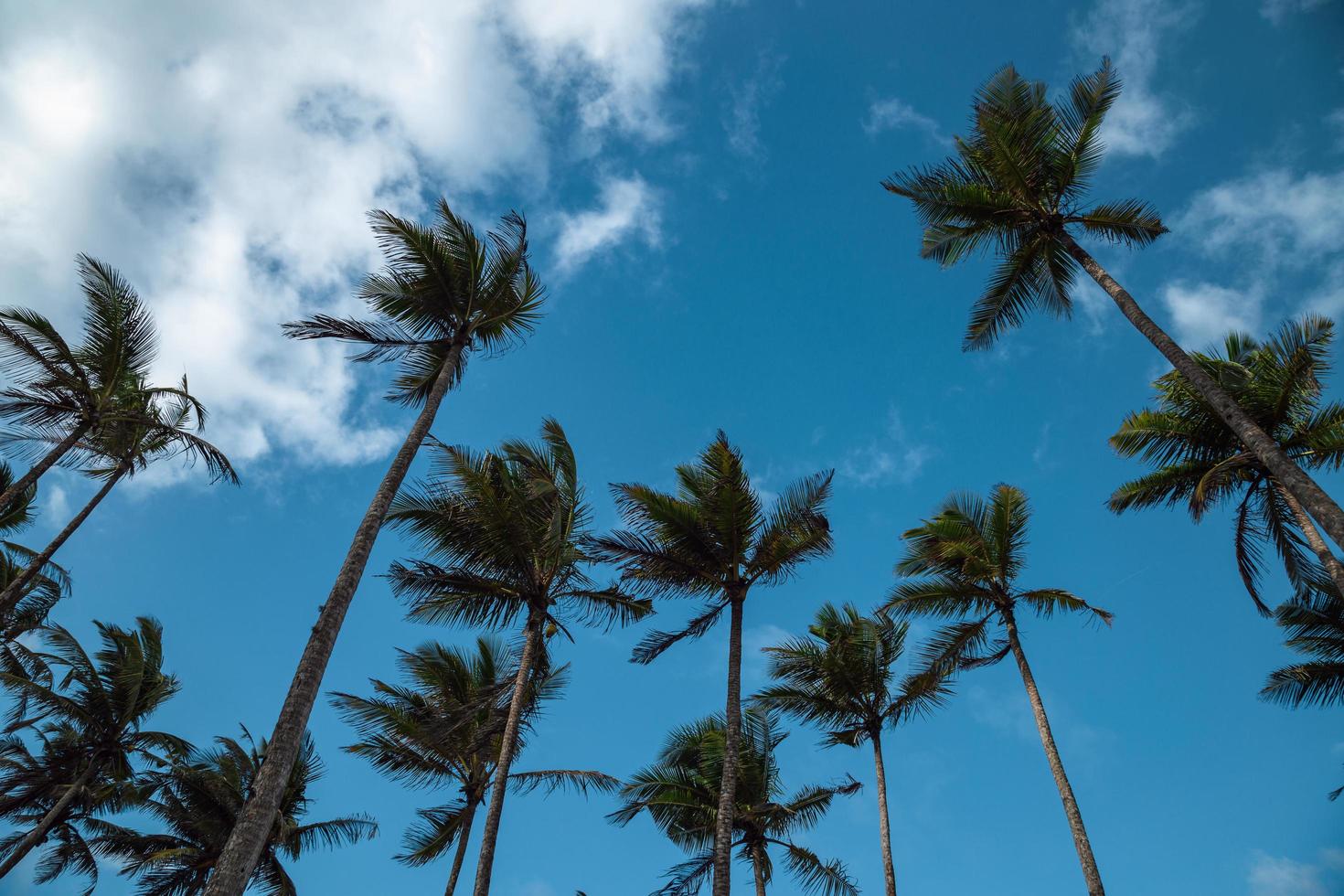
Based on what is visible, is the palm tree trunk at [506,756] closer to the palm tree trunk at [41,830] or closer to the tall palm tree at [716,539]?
the tall palm tree at [716,539]

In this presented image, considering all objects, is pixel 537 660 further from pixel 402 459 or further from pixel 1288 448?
pixel 1288 448

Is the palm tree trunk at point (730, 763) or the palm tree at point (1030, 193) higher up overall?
the palm tree at point (1030, 193)

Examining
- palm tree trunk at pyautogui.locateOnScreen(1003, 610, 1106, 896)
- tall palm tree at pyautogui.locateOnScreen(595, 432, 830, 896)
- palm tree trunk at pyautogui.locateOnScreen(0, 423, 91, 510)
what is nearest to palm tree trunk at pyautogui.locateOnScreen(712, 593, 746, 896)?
tall palm tree at pyautogui.locateOnScreen(595, 432, 830, 896)

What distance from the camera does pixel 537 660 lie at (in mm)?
16375

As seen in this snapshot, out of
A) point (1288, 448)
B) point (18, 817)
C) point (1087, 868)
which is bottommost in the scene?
point (1087, 868)

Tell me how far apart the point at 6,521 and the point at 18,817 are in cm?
852

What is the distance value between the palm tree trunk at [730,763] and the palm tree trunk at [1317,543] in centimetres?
998

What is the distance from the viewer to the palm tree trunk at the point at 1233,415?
1044 centimetres

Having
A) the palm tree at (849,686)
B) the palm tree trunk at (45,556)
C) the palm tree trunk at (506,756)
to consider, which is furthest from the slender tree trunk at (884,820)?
the palm tree trunk at (45,556)

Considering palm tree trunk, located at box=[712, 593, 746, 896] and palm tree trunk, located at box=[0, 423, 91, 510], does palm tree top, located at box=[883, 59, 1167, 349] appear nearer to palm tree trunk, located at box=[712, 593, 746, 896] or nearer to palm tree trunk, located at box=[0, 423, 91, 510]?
palm tree trunk, located at box=[712, 593, 746, 896]

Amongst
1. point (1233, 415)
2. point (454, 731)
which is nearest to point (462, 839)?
point (454, 731)

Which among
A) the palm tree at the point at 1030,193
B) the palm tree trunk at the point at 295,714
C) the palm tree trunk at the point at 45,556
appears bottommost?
the palm tree trunk at the point at 295,714

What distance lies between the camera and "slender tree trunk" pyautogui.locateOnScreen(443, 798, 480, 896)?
17.2m

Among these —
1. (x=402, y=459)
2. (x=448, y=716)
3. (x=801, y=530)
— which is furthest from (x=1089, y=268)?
(x=448, y=716)
